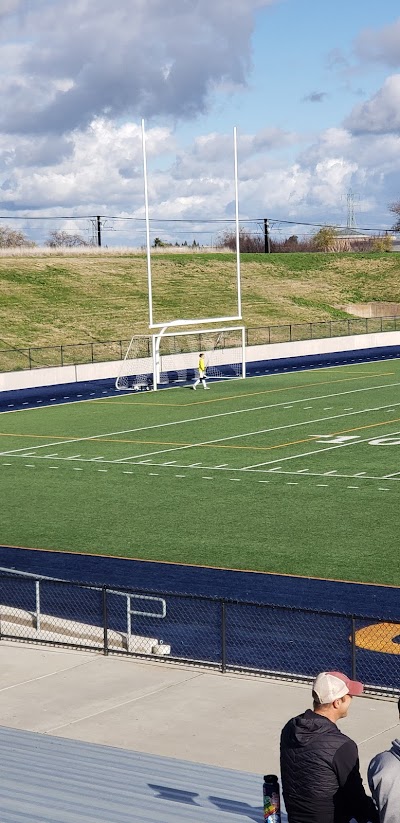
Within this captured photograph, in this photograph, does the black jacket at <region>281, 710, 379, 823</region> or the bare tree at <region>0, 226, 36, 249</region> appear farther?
the bare tree at <region>0, 226, 36, 249</region>

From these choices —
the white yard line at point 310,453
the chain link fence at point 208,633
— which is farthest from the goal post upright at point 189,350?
the chain link fence at point 208,633

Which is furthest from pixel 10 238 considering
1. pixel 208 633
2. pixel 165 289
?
pixel 208 633

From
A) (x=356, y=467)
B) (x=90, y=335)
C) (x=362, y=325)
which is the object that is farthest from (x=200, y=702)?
(x=362, y=325)

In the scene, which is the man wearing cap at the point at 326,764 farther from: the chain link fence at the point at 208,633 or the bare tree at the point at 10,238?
the bare tree at the point at 10,238

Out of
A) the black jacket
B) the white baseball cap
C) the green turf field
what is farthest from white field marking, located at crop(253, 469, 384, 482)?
the white baseball cap

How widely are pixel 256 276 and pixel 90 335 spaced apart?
24.8 m

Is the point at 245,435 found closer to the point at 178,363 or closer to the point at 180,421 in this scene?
the point at 180,421

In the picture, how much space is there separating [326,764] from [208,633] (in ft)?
30.8

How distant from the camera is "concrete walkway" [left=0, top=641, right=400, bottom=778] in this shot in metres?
10.9

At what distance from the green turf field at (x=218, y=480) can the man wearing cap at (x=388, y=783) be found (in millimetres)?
12403

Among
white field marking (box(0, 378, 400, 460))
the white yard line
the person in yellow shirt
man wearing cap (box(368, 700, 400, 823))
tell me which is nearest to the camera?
man wearing cap (box(368, 700, 400, 823))

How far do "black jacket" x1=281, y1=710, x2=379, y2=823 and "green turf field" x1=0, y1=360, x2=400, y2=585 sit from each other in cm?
1203

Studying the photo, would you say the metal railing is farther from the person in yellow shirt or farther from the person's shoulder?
the person's shoulder

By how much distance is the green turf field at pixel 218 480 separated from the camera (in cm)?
2116
